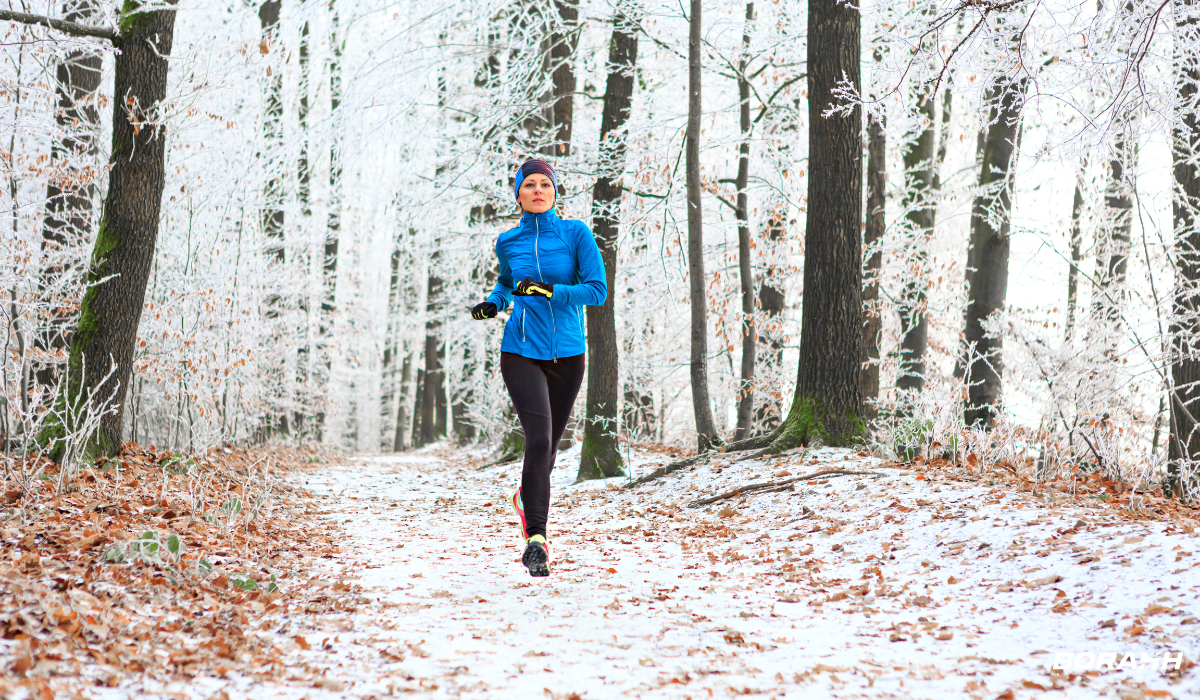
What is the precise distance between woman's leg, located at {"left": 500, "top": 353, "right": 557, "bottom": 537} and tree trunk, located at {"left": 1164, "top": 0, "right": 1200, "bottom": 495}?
177 inches

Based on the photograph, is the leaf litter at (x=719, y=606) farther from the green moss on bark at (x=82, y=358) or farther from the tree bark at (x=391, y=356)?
the tree bark at (x=391, y=356)

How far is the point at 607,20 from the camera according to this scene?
9133 mm

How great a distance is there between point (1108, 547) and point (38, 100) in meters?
9.90

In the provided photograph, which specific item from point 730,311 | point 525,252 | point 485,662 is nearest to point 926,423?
point 525,252

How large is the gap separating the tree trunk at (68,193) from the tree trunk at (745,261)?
7.11 m

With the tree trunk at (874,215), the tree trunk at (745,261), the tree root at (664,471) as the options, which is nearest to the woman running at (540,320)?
the tree root at (664,471)

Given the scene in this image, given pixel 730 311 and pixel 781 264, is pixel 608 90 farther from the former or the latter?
pixel 730 311

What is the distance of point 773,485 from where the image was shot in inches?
253

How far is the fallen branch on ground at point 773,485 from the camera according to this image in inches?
242

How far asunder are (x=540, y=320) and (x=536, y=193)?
0.71 metres

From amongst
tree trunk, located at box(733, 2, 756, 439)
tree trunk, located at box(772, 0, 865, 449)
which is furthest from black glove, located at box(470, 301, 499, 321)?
tree trunk, located at box(733, 2, 756, 439)

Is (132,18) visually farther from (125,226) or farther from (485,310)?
(485,310)

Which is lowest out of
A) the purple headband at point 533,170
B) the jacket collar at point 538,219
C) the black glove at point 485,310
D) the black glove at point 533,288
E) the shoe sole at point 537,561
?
the shoe sole at point 537,561

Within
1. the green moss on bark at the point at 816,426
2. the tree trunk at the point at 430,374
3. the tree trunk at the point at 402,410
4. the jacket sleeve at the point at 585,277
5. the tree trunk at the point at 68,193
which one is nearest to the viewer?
the jacket sleeve at the point at 585,277
